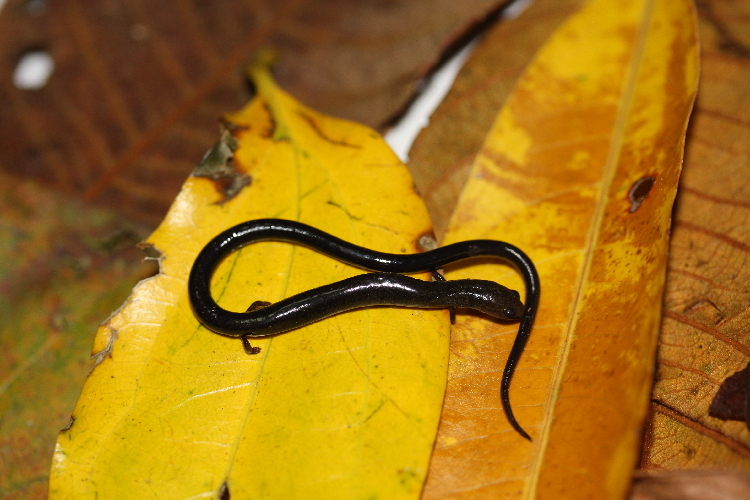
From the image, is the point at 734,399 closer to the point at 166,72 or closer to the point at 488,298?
the point at 488,298

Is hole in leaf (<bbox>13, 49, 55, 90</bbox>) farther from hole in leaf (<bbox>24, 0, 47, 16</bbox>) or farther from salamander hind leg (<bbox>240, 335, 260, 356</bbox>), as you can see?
salamander hind leg (<bbox>240, 335, 260, 356</bbox>)

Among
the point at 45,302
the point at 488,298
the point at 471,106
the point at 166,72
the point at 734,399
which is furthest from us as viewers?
the point at 166,72

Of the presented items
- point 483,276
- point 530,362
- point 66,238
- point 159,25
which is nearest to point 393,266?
point 483,276

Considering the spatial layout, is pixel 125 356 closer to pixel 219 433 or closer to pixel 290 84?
pixel 219 433

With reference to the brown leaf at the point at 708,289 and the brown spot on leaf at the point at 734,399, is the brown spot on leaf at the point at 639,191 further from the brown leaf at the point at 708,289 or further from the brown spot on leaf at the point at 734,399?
the brown spot on leaf at the point at 734,399


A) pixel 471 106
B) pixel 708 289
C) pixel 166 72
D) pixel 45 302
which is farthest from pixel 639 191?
pixel 45 302

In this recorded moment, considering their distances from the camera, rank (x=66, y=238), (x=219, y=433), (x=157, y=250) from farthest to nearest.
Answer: (x=66, y=238), (x=157, y=250), (x=219, y=433)

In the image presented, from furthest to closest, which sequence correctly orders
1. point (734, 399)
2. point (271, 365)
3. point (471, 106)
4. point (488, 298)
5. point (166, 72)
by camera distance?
point (166, 72) → point (471, 106) → point (488, 298) → point (271, 365) → point (734, 399)
